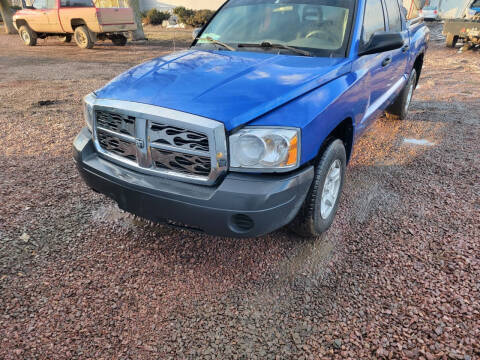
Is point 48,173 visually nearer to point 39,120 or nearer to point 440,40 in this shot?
point 39,120

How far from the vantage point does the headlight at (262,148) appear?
2.04 m

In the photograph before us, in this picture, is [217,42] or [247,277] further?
[217,42]

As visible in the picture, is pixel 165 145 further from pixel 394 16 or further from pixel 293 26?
pixel 394 16

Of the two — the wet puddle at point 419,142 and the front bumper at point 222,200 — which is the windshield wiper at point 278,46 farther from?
the wet puddle at point 419,142

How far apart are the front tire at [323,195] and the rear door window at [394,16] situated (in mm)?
2326

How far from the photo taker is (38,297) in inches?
89.8


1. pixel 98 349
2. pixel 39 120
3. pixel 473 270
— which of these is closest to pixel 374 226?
pixel 473 270

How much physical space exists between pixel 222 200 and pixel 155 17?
24.3 m

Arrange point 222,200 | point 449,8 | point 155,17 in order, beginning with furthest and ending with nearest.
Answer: point 155,17 < point 449,8 < point 222,200

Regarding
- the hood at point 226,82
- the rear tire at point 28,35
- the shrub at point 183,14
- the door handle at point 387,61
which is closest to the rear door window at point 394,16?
the door handle at point 387,61

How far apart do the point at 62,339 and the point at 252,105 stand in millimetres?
1751

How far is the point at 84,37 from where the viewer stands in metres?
12.8

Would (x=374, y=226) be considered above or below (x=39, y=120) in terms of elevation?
below

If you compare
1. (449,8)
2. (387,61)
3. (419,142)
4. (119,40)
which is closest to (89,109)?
(387,61)
